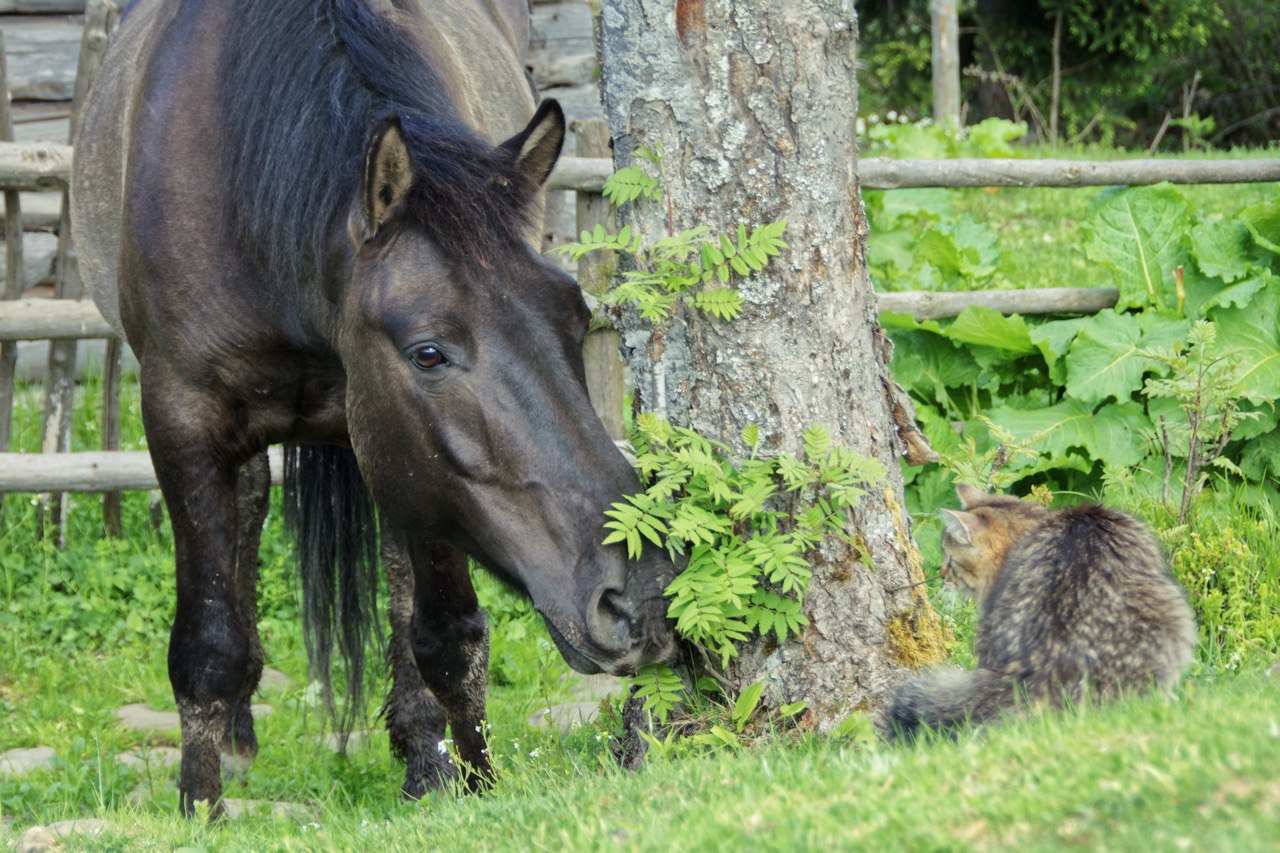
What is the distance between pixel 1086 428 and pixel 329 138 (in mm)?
3509

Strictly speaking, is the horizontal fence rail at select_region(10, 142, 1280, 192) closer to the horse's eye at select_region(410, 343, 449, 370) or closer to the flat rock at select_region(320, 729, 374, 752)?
the flat rock at select_region(320, 729, 374, 752)

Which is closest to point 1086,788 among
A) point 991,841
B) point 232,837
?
point 991,841

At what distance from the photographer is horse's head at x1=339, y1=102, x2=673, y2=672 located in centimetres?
288

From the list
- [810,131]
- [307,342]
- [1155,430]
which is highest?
[810,131]

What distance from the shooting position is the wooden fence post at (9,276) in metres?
6.35

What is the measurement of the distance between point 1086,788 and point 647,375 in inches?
65.0

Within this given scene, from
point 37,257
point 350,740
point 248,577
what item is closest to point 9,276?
point 37,257

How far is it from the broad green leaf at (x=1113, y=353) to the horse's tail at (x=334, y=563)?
3.05m

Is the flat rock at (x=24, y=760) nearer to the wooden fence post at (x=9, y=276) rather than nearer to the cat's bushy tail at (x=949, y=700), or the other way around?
the wooden fence post at (x=9, y=276)

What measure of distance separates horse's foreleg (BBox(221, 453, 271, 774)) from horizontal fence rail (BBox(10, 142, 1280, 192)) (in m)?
2.28

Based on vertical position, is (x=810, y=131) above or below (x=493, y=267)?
above

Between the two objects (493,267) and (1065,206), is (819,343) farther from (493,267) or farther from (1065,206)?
(1065,206)

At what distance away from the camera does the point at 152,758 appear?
4.85 metres

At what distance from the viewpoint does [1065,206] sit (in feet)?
33.9
